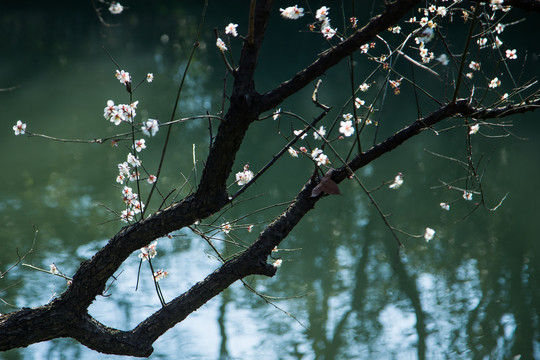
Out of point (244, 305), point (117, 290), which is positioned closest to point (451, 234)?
point (244, 305)

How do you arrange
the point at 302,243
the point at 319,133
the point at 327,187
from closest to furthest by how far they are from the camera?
the point at 319,133 < the point at 327,187 < the point at 302,243

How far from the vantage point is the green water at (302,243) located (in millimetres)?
2902

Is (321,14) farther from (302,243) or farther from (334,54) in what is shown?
(302,243)

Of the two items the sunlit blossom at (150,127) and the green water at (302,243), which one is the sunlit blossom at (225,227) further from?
the sunlit blossom at (150,127)

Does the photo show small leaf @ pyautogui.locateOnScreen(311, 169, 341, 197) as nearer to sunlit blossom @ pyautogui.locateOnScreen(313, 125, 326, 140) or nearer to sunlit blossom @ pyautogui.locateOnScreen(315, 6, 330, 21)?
sunlit blossom @ pyautogui.locateOnScreen(313, 125, 326, 140)

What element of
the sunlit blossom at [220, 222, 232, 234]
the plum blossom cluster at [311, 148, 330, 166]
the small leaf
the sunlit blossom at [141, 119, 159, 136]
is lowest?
the small leaf

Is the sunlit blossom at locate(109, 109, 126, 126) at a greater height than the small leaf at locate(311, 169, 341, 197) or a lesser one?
greater

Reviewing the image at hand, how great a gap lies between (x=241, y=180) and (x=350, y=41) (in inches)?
29.2

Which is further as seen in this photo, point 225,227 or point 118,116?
point 225,227

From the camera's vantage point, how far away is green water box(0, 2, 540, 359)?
9.52 ft

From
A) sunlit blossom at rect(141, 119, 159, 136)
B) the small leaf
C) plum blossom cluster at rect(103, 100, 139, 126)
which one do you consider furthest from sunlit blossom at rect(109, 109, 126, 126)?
the small leaf

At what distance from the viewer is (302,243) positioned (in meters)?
3.79

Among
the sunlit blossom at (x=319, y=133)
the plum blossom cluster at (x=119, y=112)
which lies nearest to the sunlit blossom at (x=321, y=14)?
the sunlit blossom at (x=319, y=133)

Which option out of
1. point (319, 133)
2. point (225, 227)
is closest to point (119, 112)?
point (225, 227)
